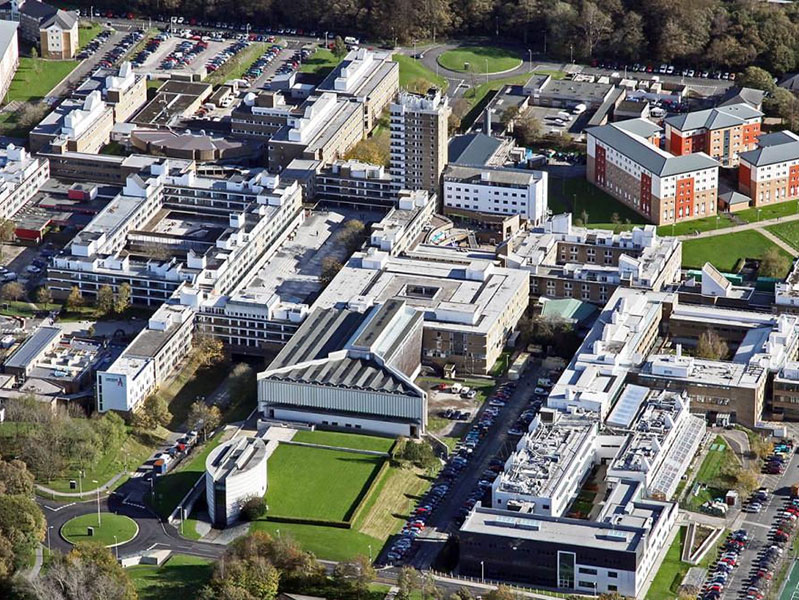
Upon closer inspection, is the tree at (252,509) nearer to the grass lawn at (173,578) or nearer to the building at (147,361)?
the grass lawn at (173,578)

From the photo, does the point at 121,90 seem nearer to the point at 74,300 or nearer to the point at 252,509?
the point at 74,300

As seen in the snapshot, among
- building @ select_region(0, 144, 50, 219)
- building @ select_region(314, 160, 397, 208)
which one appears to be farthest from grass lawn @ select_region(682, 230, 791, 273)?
building @ select_region(0, 144, 50, 219)

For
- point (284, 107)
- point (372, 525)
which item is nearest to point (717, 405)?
point (372, 525)

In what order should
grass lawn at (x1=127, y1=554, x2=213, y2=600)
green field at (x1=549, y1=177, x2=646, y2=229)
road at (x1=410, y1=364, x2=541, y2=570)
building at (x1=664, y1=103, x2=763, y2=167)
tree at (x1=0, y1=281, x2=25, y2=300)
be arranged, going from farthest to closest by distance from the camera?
building at (x1=664, y1=103, x2=763, y2=167)
green field at (x1=549, y1=177, x2=646, y2=229)
tree at (x1=0, y1=281, x2=25, y2=300)
road at (x1=410, y1=364, x2=541, y2=570)
grass lawn at (x1=127, y1=554, x2=213, y2=600)

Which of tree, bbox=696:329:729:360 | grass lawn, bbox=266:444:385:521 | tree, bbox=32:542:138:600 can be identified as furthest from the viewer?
tree, bbox=696:329:729:360

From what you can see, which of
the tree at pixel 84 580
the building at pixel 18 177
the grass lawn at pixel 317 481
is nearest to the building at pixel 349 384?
the grass lawn at pixel 317 481

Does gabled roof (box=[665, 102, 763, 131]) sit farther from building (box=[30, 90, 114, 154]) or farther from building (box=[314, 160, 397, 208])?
building (box=[30, 90, 114, 154])

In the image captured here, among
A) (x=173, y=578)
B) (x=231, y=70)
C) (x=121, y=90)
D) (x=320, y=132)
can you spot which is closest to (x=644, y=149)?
(x=320, y=132)
